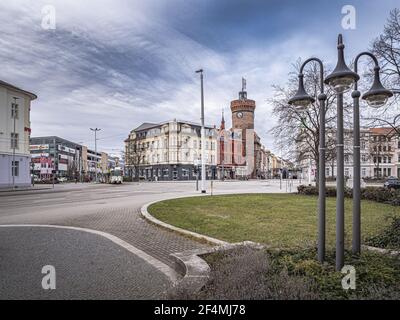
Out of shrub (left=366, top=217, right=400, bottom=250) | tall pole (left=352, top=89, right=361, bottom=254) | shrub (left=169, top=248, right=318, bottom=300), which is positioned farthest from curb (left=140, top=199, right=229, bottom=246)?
shrub (left=366, top=217, right=400, bottom=250)

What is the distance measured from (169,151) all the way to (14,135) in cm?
3978

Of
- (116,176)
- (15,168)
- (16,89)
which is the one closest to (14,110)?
(16,89)

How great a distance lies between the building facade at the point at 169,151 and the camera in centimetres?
7256

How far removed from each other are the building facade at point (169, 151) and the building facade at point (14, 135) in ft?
115

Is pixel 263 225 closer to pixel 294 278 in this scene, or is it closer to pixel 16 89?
Result: pixel 294 278

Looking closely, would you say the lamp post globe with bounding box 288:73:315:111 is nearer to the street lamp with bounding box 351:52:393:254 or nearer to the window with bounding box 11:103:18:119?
the street lamp with bounding box 351:52:393:254

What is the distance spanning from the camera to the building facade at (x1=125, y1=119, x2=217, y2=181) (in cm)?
7256

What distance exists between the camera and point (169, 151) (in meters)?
72.7

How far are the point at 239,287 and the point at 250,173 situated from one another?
89.1 m

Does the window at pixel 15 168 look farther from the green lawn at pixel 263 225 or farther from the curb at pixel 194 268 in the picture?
the curb at pixel 194 268

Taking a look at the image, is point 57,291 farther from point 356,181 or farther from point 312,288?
point 356,181

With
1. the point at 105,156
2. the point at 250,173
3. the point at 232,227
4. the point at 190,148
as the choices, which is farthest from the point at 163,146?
the point at 105,156

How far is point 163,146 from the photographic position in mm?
74625

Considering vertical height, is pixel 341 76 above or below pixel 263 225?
above
